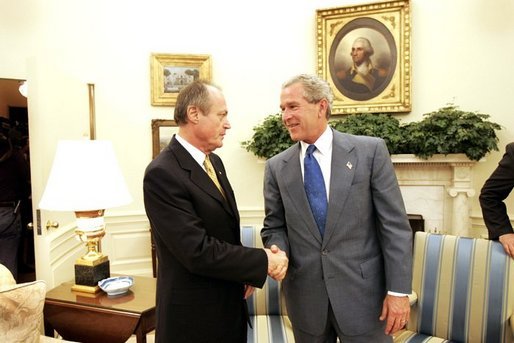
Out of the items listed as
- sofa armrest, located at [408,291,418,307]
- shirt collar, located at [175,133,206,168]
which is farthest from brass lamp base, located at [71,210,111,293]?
sofa armrest, located at [408,291,418,307]

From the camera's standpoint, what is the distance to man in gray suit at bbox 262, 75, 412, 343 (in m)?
1.73

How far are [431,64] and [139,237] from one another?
367 centimetres

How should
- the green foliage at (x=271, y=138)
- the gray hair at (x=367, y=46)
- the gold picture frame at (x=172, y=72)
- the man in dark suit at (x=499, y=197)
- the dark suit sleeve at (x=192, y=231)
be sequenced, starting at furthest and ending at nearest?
1. the gold picture frame at (x=172, y=72)
2. the gray hair at (x=367, y=46)
3. the green foliage at (x=271, y=138)
4. the man in dark suit at (x=499, y=197)
5. the dark suit sleeve at (x=192, y=231)

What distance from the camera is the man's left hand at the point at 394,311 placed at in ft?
5.58

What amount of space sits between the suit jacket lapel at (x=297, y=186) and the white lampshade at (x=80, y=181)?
3.51ft

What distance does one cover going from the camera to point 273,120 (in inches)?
172

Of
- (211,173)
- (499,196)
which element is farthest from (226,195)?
(499,196)

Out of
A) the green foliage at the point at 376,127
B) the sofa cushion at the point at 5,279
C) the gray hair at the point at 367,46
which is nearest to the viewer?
Answer: the sofa cushion at the point at 5,279

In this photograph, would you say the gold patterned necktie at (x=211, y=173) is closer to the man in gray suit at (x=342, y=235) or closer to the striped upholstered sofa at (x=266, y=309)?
the man in gray suit at (x=342, y=235)

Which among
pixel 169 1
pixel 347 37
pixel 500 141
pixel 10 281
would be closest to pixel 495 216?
pixel 500 141

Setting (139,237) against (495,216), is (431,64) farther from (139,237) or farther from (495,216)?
(139,237)

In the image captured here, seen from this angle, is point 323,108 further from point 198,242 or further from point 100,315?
point 100,315

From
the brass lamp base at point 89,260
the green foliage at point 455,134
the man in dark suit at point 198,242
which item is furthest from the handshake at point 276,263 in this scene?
the green foliage at point 455,134

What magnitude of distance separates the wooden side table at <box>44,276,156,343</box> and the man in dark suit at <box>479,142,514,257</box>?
190 centimetres
